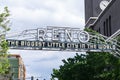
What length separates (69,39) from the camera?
111 feet

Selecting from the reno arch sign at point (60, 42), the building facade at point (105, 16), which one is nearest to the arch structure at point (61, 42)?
the reno arch sign at point (60, 42)

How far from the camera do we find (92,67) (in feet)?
166

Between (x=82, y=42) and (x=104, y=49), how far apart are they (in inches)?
89.0

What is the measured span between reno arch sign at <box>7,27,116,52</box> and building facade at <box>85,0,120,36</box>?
2663 centimetres

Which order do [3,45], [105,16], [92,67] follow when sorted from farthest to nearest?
[105,16] < [92,67] < [3,45]

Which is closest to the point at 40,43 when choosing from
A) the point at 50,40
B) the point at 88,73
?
the point at 50,40

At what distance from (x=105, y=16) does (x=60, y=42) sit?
3740cm

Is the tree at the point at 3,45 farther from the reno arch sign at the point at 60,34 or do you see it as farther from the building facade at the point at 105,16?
the building facade at the point at 105,16

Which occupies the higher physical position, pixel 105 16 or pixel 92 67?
pixel 105 16

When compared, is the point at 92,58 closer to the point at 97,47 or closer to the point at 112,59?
the point at 112,59

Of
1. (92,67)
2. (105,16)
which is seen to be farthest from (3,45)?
(105,16)

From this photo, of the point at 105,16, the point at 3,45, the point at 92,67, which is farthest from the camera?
the point at 105,16

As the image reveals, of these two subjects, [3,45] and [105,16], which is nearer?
[3,45]

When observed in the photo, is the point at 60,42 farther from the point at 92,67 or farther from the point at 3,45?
the point at 92,67
